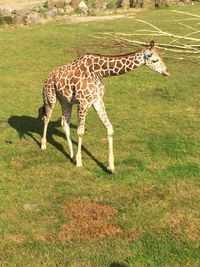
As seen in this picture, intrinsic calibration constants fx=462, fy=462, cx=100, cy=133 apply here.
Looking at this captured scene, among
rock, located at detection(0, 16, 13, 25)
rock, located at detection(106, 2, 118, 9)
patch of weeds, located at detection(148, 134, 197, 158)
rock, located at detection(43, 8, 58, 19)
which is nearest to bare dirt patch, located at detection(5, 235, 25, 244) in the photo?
patch of weeds, located at detection(148, 134, 197, 158)

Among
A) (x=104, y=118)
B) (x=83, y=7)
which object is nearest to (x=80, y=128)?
(x=104, y=118)

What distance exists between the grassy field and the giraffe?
0.91 meters

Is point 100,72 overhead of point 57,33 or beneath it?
overhead

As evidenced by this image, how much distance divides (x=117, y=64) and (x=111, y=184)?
2814mm

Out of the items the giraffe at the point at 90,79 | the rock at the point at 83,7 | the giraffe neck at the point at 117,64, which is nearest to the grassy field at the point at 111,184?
the giraffe at the point at 90,79

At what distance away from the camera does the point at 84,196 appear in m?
10.4

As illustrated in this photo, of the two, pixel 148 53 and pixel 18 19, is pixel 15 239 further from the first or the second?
pixel 18 19

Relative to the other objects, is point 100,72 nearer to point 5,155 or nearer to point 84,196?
point 84,196

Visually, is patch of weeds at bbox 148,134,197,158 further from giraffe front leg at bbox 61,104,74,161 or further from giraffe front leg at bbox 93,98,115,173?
giraffe front leg at bbox 61,104,74,161

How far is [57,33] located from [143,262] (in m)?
24.0

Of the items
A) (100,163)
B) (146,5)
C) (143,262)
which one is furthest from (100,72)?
(146,5)

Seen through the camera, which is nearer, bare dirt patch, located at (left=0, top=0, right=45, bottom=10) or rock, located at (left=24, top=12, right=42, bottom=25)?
rock, located at (left=24, top=12, right=42, bottom=25)

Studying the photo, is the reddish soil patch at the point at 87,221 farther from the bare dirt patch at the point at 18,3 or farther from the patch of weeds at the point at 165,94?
the bare dirt patch at the point at 18,3

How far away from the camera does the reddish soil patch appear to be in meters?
8.93
